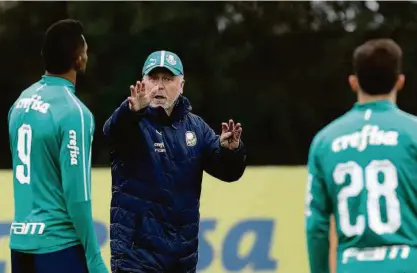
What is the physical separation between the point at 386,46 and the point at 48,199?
1.62m

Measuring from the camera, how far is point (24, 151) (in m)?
4.94

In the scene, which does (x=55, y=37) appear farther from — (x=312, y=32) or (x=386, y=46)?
(x=312, y=32)

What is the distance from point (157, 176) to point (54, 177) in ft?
2.52

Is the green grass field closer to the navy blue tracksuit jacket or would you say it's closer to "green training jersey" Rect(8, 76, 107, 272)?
the navy blue tracksuit jacket

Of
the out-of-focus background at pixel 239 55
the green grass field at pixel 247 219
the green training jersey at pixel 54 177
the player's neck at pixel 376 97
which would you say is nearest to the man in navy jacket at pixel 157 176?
the green training jersey at pixel 54 177

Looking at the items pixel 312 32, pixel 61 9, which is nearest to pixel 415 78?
pixel 312 32

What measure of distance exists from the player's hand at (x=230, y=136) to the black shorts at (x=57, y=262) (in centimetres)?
108

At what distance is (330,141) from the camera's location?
4414 mm

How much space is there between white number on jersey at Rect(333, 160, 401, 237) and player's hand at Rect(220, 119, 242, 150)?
1378 millimetres

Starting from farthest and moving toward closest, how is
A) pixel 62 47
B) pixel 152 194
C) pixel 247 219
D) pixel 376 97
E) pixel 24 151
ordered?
pixel 247 219 < pixel 152 194 < pixel 62 47 < pixel 24 151 < pixel 376 97

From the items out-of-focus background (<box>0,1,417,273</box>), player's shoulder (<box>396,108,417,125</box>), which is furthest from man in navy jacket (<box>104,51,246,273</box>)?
out-of-focus background (<box>0,1,417,273</box>)

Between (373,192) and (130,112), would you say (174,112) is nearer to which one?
(130,112)

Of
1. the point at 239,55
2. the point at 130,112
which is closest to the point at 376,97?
the point at 130,112

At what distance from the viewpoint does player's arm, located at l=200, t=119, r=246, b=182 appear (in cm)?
572
